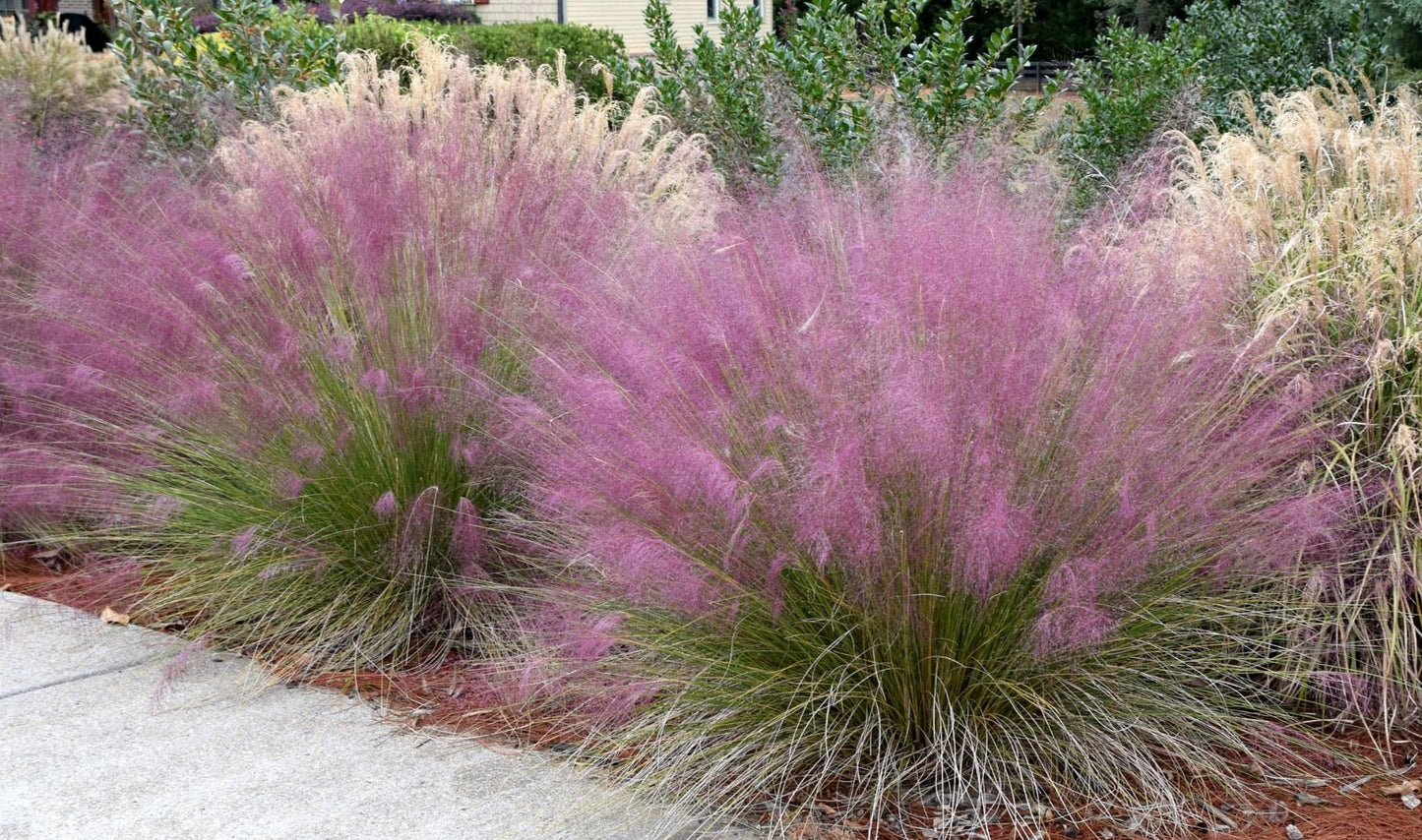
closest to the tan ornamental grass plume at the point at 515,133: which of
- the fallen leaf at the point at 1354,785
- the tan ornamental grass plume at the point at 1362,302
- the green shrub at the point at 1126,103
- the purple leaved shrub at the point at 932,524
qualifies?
the purple leaved shrub at the point at 932,524

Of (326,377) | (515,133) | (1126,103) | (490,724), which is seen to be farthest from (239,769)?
(1126,103)

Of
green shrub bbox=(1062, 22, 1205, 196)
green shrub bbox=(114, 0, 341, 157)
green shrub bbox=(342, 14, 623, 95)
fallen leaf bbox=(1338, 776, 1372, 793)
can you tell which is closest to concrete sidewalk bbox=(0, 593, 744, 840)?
fallen leaf bbox=(1338, 776, 1372, 793)

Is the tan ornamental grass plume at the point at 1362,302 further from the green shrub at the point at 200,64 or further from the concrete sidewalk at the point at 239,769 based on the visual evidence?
the green shrub at the point at 200,64

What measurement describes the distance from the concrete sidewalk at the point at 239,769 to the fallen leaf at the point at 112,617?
0.29 m

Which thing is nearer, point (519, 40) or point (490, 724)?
point (490, 724)

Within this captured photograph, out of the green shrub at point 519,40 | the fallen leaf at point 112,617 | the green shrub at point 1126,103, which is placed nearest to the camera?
the fallen leaf at point 112,617

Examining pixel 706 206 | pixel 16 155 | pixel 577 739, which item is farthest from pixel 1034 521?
pixel 16 155

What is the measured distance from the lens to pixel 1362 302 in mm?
3514

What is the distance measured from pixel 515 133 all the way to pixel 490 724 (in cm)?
250

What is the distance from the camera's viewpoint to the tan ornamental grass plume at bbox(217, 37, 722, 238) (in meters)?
4.62

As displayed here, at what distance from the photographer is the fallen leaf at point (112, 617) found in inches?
172

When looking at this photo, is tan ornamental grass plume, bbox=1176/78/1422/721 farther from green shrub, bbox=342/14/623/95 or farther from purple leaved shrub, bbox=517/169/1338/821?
green shrub, bbox=342/14/623/95

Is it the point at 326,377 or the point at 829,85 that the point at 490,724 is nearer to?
the point at 326,377

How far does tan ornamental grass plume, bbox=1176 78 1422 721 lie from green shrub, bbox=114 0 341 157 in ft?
16.5
